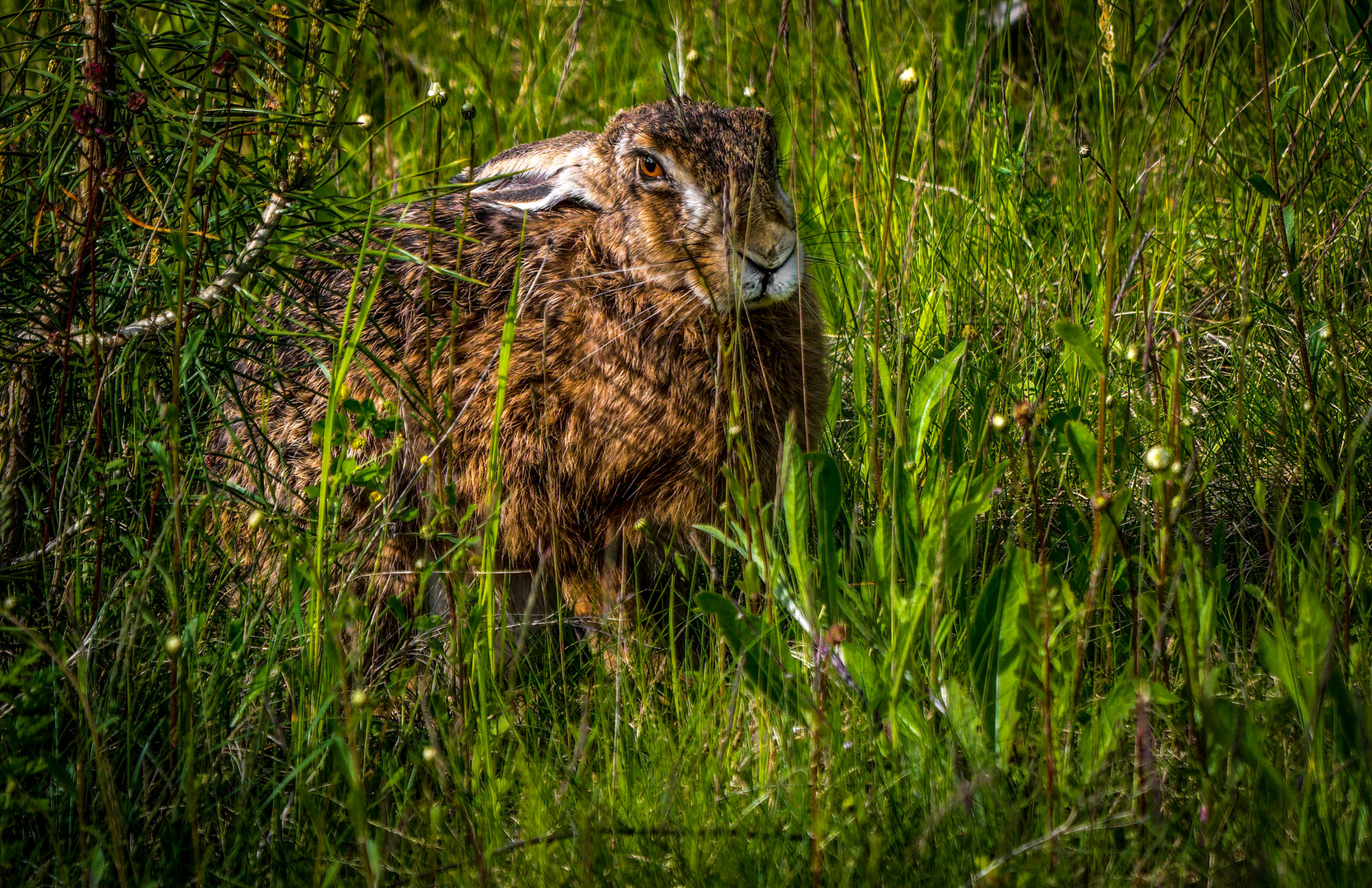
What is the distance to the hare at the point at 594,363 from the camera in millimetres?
3150

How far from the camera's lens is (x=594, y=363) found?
3275 mm

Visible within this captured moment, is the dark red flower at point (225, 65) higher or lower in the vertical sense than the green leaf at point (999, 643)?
higher

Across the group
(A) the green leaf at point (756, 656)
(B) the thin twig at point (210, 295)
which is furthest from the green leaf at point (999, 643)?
(B) the thin twig at point (210, 295)

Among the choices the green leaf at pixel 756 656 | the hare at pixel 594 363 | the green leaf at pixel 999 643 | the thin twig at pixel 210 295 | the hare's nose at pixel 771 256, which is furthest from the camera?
the hare at pixel 594 363

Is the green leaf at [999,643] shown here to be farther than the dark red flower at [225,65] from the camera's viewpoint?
No

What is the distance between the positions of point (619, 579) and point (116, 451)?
1.34 meters

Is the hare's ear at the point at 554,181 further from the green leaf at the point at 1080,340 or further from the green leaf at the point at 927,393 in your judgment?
the green leaf at the point at 1080,340

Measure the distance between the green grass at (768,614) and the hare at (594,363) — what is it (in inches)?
8.3

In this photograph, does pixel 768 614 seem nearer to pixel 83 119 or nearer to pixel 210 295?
pixel 210 295

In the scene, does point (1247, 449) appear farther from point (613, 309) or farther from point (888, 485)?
point (613, 309)

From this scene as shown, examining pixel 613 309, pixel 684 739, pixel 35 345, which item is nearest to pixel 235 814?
pixel 684 739

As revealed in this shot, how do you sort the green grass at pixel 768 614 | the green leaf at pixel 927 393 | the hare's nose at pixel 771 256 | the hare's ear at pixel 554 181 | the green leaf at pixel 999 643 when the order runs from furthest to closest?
the hare's ear at pixel 554 181
the hare's nose at pixel 771 256
the green leaf at pixel 927 393
the green leaf at pixel 999 643
the green grass at pixel 768 614

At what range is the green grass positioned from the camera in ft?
6.09

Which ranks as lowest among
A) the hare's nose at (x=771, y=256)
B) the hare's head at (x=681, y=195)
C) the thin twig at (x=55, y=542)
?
the thin twig at (x=55, y=542)
